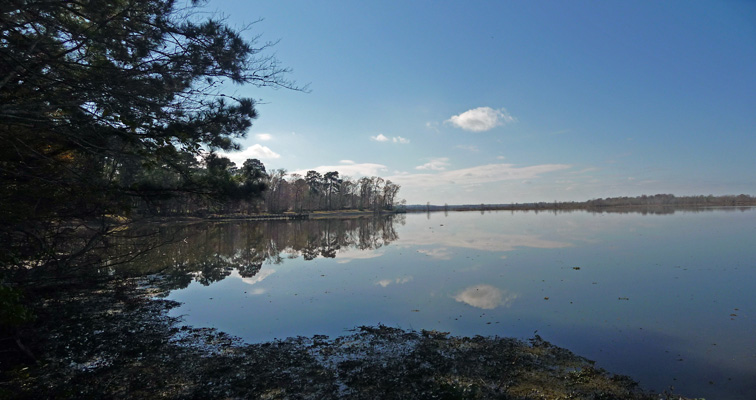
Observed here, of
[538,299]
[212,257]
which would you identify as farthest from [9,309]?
[212,257]

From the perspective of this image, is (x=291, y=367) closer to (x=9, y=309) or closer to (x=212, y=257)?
(x=9, y=309)

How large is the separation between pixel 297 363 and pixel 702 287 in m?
11.8

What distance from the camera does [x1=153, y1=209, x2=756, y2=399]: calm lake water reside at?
5.90 meters

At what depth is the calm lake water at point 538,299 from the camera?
5902 mm

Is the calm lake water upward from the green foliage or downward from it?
downward

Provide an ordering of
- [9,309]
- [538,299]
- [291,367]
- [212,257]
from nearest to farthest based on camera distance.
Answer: [9,309] < [291,367] < [538,299] < [212,257]

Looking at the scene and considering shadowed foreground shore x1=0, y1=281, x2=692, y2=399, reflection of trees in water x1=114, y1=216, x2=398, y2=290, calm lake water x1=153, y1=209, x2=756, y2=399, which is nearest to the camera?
shadowed foreground shore x1=0, y1=281, x2=692, y2=399

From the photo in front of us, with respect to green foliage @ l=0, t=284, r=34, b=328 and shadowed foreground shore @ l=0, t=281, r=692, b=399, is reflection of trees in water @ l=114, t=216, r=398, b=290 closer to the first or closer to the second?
shadowed foreground shore @ l=0, t=281, r=692, b=399

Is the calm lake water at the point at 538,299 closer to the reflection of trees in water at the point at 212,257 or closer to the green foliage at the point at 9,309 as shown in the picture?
the reflection of trees in water at the point at 212,257

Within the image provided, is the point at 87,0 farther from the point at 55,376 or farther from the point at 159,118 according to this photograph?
the point at 55,376

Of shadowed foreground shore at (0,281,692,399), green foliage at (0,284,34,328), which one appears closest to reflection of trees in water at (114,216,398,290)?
shadowed foreground shore at (0,281,692,399)

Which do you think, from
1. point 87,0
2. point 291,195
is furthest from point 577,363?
point 291,195

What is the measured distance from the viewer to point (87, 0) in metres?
4.62

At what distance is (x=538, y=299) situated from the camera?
370 inches
